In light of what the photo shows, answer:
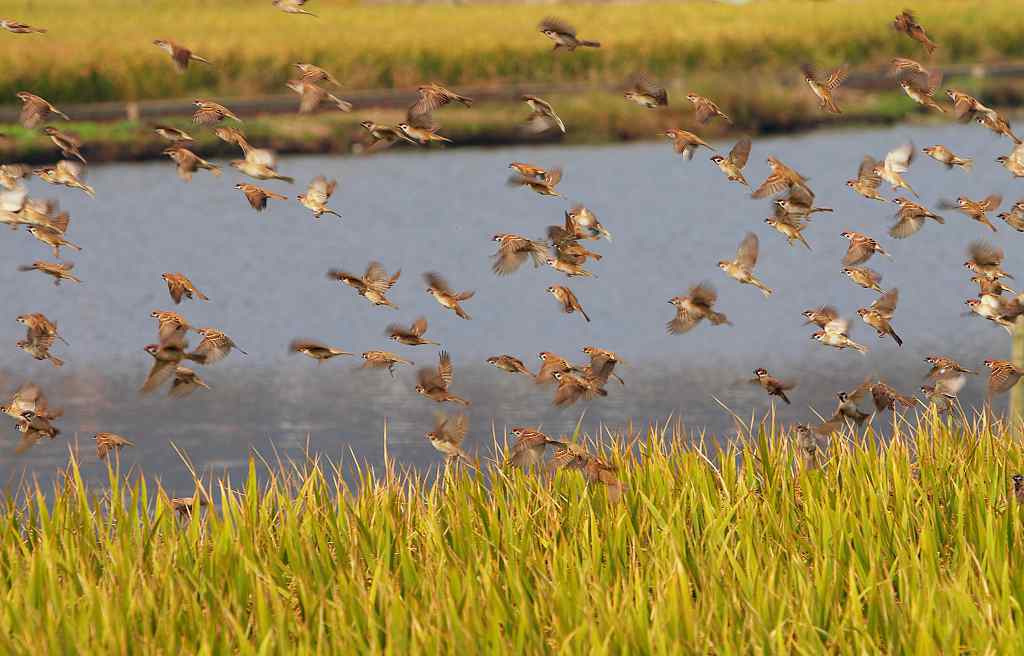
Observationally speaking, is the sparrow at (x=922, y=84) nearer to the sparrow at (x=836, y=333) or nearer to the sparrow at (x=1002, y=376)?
the sparrow at (x=836, y=333)

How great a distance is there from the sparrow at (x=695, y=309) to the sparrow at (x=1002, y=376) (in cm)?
176

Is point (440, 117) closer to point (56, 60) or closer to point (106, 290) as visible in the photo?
point (56, 60)

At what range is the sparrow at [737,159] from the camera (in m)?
10.4

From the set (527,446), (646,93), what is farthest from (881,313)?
(527,446)

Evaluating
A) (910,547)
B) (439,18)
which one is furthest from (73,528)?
(439,18)

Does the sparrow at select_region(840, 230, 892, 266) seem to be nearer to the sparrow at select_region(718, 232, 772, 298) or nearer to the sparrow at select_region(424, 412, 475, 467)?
the sparrow at select_region(718, 232, 772, 298)

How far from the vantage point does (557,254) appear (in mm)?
10398

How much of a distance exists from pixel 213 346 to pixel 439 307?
17170 mm

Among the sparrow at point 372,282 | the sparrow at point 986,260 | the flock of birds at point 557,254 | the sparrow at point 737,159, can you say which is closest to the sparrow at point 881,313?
the flock of birds at point 557,254

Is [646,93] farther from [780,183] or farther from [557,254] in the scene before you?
[557,254]

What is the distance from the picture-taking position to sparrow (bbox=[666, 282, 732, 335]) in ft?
33.6

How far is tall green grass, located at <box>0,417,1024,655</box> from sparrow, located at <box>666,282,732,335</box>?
0.92 m

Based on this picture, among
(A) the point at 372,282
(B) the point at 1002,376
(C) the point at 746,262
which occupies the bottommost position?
(B) the point at 1002,376

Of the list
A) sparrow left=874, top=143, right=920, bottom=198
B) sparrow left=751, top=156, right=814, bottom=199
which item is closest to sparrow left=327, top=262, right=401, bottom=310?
sparrow left=751, top=156, right=814, bottom=199
